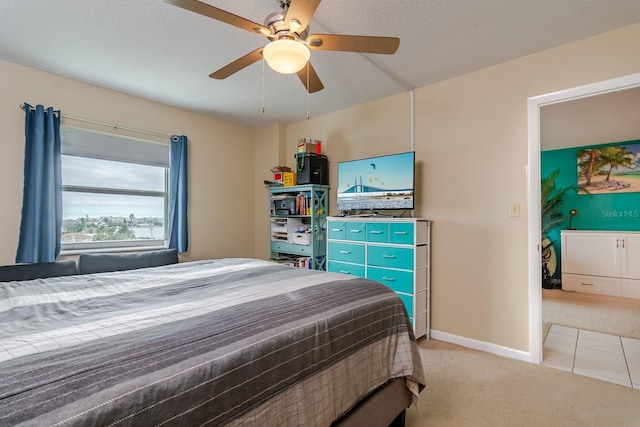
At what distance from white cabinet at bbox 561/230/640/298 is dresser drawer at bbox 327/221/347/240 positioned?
3.78 metres

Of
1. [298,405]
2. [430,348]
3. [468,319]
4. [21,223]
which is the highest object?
[21,223]

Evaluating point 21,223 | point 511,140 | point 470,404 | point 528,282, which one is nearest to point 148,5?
point 21,223

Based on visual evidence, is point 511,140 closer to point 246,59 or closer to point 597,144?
point 246,59

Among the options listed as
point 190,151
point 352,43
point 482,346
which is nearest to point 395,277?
point 482,346

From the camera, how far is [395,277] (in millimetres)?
2732

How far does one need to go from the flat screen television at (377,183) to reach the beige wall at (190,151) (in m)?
1.57

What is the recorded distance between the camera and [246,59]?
1.77 meters

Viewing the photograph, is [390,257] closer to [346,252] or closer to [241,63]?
[346,252]

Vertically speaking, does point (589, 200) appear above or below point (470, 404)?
above

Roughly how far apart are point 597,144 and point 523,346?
12.4 feet

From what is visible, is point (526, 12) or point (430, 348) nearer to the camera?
point (526, 12)

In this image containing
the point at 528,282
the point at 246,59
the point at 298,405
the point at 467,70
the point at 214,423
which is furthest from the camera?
the point at 467,70

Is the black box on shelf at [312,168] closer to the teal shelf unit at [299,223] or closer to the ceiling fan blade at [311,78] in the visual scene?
the teal shelf unit at [299,223]

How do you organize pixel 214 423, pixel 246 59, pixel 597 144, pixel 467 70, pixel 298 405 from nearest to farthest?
pixel 214 423 → pixel 298 405 → pixel 246 59 → pixel 467 70 → pixel 597 144
